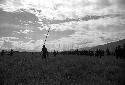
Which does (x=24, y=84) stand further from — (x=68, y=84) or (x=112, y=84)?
(x=112, y=84)

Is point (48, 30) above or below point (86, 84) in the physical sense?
above

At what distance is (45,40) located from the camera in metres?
28.5

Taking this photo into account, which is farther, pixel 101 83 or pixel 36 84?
pixel 101 83

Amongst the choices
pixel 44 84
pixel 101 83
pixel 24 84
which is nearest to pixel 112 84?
pixel 101 83

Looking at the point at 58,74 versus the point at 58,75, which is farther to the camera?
the point at 58,74

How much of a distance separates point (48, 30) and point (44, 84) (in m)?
18.3

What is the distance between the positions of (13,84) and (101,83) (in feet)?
19.4

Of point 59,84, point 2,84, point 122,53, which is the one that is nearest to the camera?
point 2,84

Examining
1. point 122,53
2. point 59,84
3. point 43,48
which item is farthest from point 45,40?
point 122,53

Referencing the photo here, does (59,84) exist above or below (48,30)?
below

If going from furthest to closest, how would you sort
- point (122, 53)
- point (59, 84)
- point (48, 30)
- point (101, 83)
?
point (122, 53) → point (48, 30) → point (101, 83) → point (59, 84)

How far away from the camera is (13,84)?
986 cm

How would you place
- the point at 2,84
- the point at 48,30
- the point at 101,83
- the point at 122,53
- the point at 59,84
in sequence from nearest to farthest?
the point at 2,84 < the point at 59,84 < the point at 101,83 < the point at 48,30 < the point at 122,53

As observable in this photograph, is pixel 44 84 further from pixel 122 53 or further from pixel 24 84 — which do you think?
pixel 122 53
